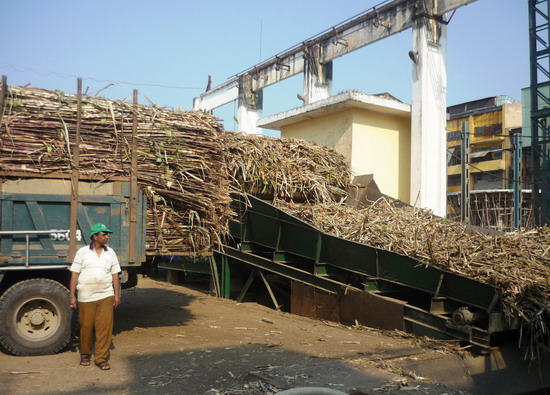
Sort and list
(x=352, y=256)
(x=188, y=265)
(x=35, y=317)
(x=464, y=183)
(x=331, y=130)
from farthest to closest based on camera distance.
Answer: (x=331, y=130)
(x=464, y=183)
(x=188, y=265)
(x=352, y=256)
(x=35, y=317)

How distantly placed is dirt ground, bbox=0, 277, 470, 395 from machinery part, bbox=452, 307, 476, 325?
0.57m

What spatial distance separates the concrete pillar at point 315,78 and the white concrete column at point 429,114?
452 cm

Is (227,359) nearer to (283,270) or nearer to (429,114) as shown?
(283,270)

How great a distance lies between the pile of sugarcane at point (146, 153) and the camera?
6527 mm

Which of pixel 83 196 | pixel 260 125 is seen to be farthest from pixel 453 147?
pixel 83 196

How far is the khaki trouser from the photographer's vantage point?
600 centimetres

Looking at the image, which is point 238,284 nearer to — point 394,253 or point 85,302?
point 394,253

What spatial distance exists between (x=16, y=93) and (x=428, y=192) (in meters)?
10.5

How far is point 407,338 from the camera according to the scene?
753 centimetres

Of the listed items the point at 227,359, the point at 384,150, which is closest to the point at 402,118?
the point at 384,150

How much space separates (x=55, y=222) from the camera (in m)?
6.55

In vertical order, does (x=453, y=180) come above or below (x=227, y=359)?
above

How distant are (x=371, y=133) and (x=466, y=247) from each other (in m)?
7.40

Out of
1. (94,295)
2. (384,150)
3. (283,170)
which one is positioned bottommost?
(94,295)
